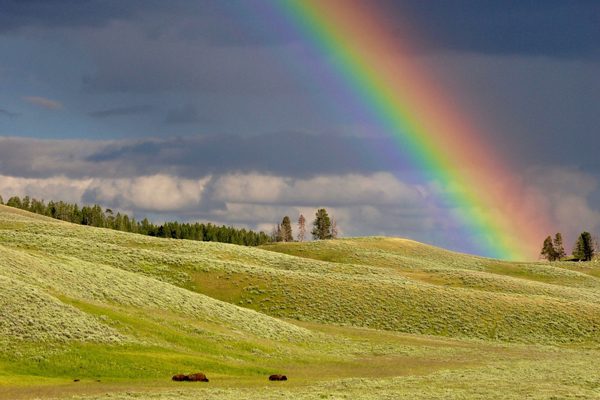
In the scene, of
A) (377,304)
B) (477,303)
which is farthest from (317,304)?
(477,303)

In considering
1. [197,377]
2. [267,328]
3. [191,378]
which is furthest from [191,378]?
[267,328]

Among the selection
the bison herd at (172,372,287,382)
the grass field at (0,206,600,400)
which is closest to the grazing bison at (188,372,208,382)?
the bison herd at (172,372,287,382)

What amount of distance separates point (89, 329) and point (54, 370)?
299 inches

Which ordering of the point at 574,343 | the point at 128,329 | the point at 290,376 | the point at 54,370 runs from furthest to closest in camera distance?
the point at 574,343 < the point at 128,329 < the point at 290,376 < the point at 54,370

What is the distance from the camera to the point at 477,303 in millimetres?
109375

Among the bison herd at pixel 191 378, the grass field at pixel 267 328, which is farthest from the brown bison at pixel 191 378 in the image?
the grass field at pixel 267 328

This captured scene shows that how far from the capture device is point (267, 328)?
266 feet

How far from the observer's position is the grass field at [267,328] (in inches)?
2095

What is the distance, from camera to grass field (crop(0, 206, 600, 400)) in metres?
53.2

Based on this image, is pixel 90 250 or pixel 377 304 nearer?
pixel 377 304

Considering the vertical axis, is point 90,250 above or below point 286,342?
above

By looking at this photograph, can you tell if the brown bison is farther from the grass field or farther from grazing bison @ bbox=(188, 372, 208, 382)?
the grass field

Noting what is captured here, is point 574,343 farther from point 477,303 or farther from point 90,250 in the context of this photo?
point 90,250

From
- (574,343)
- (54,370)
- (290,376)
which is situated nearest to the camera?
(54,370)
